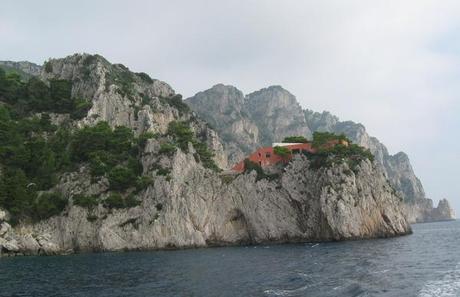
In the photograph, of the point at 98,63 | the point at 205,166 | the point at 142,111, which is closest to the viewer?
the point at 205,166

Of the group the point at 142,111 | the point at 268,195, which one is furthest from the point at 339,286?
the point at 142,111

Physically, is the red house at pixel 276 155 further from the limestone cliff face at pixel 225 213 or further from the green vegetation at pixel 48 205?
the green vegetation at pixel 48 205

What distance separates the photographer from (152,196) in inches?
3620

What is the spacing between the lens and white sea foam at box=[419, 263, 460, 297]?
33.9m

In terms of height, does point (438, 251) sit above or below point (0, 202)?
below

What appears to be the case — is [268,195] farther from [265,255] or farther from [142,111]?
[142,111]

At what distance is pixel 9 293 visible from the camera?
1609 inches

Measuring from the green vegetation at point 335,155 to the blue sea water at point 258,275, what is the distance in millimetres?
28899

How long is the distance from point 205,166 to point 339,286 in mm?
72003

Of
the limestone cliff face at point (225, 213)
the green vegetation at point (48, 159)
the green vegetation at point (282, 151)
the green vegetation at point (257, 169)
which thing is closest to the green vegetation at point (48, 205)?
the green vegetation at point (48, 159)

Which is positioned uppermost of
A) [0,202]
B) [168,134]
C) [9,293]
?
[168,134]

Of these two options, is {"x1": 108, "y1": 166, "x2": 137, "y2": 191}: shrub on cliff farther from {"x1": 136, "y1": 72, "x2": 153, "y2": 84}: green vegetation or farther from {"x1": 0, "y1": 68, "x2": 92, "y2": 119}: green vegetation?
{"x1": 136, "y1": 72, "x2": 153, "y2": 84}: green vegetation

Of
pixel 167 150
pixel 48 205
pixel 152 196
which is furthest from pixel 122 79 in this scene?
pixel 48 205

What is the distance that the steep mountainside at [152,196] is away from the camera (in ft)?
286
